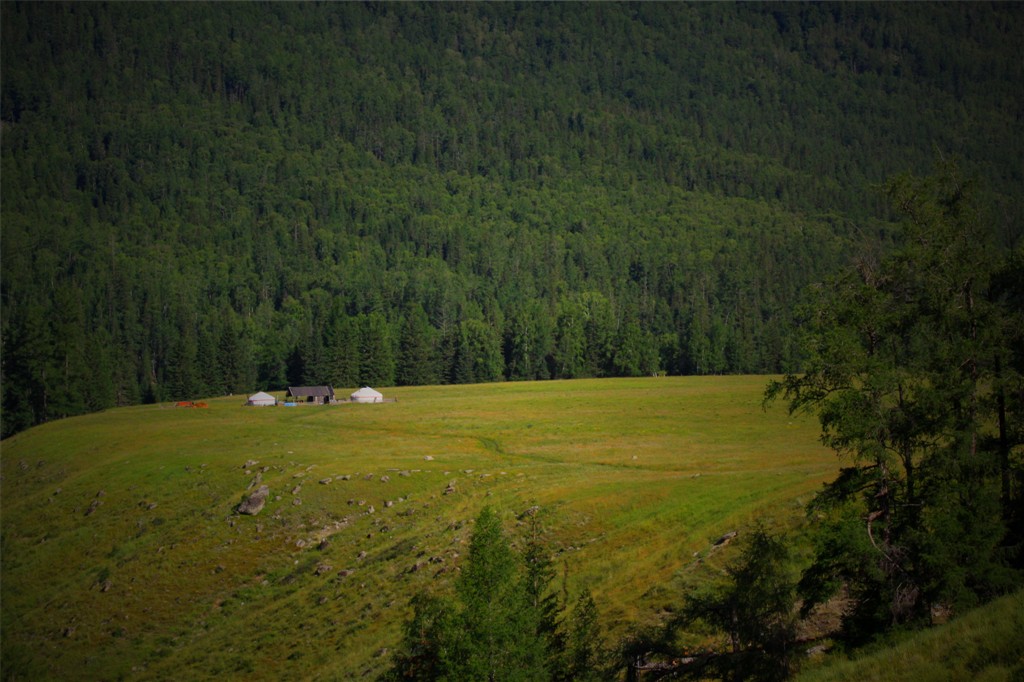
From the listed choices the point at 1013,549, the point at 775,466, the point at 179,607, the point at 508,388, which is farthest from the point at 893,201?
the point at 508,388

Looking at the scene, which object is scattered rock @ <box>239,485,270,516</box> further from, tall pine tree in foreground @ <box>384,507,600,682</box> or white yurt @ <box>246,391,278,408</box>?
white yurt @ <box>246,391,278,408</box>

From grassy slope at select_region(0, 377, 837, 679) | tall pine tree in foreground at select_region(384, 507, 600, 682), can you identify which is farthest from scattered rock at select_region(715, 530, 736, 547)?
tall pine tree in foreground at select_region(384, 507, 600, 682)

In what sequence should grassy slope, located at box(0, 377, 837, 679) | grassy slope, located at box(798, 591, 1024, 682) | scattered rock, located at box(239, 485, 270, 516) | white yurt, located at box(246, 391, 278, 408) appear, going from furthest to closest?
1. white yurt, located at box(246, 391, 278, 408)
2. scattered rock, located at box(239, 485, 270, 516)
3. grassy slope, located at box(0, 377, 837, 679)
4. grassy slope, located at box(798, 591, 1024, 682)

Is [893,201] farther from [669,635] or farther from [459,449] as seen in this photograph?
[459,449]

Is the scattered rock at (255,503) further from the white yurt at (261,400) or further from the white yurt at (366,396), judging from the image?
the white yurt at (261,400)

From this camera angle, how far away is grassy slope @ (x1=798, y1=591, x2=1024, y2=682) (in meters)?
17.5

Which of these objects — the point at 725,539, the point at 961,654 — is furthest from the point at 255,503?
the point at 961,654

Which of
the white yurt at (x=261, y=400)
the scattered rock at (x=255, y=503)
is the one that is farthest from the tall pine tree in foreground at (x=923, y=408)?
the white yurt at (x=261, y=400)

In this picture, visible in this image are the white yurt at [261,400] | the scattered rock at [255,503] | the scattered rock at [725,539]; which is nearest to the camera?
the scattered rock at [725,539]

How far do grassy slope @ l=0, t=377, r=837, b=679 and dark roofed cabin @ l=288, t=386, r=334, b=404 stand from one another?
32.7 m

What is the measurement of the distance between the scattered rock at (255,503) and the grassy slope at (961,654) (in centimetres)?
4773

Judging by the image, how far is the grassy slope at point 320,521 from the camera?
42875 mm

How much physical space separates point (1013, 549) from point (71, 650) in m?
48.8

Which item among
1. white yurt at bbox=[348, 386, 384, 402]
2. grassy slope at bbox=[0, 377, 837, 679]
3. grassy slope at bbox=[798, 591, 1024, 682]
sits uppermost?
white yurt at bbox=[348, 386, 384, 402]
